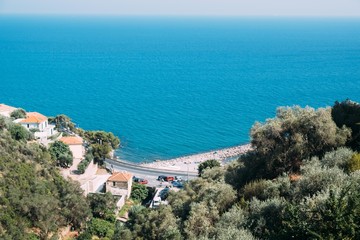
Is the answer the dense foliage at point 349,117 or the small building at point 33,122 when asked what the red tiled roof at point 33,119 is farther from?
the dense foliage at point 349,117

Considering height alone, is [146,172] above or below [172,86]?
below

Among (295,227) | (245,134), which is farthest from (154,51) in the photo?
(295,227)

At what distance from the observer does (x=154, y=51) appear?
15412 cm

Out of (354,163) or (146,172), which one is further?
(146,172)

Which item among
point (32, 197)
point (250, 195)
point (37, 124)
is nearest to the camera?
point (250, 195)

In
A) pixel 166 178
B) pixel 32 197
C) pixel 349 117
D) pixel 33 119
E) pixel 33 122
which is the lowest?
pixel 32 197

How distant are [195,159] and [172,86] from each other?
4548 centimetres

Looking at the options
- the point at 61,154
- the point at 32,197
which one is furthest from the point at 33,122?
the point at 32,197

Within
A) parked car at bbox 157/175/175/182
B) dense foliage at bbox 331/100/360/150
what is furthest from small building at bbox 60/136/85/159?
dense foliage at bbox 331/100/360/150

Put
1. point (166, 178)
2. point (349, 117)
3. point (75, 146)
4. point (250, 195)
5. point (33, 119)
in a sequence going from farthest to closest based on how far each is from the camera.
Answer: point (33, 119), point (166, 178), point (75, 146), point (349, 117), point (250, 195)

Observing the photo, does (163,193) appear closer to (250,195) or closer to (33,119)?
(33,119)

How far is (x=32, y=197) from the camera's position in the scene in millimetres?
24797

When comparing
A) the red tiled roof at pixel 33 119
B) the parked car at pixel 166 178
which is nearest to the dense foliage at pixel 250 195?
the red tiled roof at pixel 33 119

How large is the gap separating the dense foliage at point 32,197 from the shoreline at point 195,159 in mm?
19096
